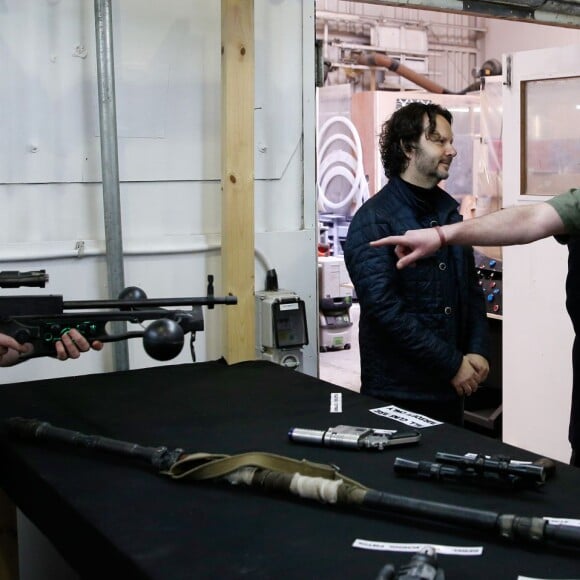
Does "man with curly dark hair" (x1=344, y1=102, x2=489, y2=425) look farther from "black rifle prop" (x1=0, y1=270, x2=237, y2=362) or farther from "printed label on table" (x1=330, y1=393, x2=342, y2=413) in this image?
"black rifle prop" (x1=0, y1=270, x2=237, y2=362)

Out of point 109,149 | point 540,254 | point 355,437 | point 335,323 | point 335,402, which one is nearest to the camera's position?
point 355,437

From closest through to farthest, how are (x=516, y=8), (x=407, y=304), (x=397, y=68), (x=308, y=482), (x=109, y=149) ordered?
(x=308, y=482) → (x=407, y=304) → (x=109, y=149) → (x=516, y=8) → (x=397, y=68)

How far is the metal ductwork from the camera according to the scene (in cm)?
289

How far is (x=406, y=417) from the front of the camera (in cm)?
176

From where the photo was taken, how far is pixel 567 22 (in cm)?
330

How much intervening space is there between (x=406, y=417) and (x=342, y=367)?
161 inches

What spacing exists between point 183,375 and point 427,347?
0.64 meters

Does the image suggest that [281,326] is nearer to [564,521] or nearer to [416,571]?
[564,521]

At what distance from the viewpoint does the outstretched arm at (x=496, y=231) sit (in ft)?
5.45

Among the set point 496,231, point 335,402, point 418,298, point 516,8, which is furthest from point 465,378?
→ point 516,8

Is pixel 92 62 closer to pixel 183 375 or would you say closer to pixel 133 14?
pixel 133 14

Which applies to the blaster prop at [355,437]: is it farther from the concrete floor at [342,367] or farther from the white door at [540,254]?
the concrete floor at [342,367]

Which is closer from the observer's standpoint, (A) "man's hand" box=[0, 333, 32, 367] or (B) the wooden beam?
(A) "man's hand" box=[0, 333, 32, 367]

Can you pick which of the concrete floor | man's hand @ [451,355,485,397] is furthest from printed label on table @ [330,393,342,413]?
the concrete floor
